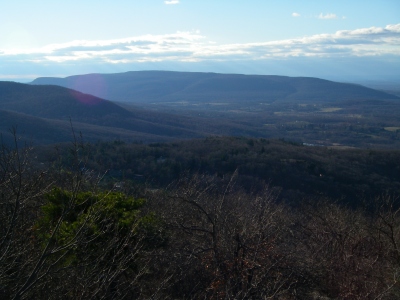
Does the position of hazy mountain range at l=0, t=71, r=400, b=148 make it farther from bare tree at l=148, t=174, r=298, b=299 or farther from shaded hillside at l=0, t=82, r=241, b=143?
bare tree at l=148, t=174, r=298, b=299

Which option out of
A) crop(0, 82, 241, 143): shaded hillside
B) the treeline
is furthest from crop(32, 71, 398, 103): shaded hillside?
the treeline

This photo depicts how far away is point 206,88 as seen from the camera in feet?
420

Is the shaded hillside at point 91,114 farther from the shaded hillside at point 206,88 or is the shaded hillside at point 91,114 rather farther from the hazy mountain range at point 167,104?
the shaded hillside at point 206,88

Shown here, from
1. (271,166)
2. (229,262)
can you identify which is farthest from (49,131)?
(229,262)

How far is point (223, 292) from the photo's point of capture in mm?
5809

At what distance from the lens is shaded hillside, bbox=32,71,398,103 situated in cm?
11388

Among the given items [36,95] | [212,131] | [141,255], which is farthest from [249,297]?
[36,95]

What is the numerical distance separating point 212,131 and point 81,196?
48.1 m

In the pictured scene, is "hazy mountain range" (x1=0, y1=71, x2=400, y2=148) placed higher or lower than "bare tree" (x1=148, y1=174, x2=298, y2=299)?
lower

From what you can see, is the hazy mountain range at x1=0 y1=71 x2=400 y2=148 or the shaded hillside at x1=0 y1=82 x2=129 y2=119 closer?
the hazy mountain range at x1=0 y1=71 x2=400 y2=148

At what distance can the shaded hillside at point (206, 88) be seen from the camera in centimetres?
11388

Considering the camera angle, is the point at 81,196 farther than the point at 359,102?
No

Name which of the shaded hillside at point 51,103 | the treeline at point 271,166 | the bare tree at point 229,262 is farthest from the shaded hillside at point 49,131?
the bare tree at point 229,262

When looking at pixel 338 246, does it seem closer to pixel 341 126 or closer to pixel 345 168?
pixel 345 168
